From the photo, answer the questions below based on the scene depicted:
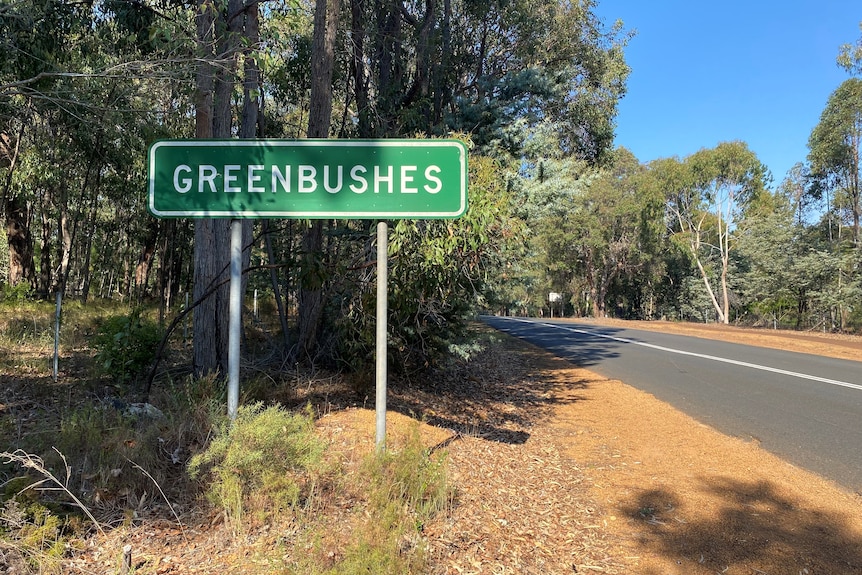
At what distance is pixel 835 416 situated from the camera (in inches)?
299

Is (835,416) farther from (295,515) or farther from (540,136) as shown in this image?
(295,515)

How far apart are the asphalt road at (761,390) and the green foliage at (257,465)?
15.8 ft

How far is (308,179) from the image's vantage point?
369 centimetres

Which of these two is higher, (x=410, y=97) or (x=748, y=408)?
(x=410, y=97)

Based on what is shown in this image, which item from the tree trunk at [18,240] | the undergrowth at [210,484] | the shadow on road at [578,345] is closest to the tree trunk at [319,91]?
the undergrowth at [210,484]

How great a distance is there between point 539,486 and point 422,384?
4575mm

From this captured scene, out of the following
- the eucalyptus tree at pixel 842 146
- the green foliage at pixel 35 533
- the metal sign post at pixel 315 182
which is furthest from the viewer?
the eucalyptus tree at pixel 842 146

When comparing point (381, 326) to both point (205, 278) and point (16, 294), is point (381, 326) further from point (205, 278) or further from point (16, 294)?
point (16, 294)

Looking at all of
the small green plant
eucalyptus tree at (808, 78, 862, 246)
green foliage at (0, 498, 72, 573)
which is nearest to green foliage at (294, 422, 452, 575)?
the small green plant

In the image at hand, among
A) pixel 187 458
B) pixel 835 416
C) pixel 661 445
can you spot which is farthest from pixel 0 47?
pixel 835 416

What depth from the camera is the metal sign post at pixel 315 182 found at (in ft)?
11.9

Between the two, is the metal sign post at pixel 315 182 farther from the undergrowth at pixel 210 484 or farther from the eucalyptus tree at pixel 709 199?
the eucalyptus tree at pixel 709 199

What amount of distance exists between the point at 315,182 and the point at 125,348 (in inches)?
178

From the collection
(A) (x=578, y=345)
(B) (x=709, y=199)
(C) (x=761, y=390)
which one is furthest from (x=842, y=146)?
(C) (x=761, y=390)
